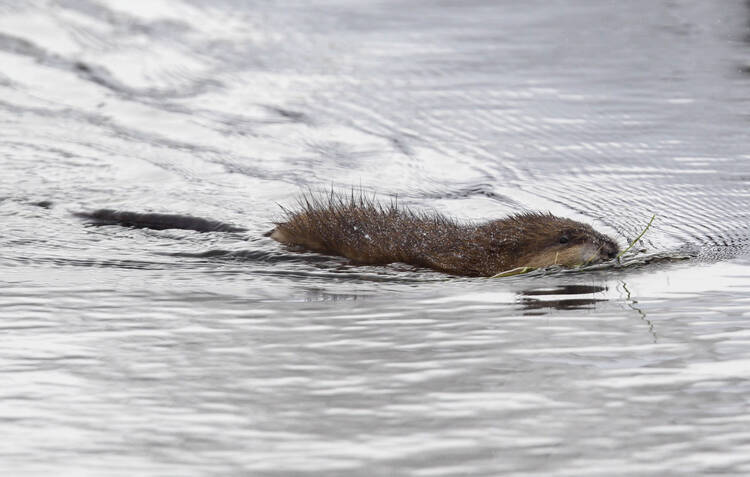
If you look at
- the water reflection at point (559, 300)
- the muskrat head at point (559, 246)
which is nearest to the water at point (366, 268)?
the water reflection at point (559, 300)

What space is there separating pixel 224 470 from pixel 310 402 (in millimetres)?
742

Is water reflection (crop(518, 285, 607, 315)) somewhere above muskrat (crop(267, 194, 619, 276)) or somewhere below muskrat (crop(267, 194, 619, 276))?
below

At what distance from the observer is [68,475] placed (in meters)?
4.14

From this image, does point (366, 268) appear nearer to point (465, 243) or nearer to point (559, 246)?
point (465, 243)

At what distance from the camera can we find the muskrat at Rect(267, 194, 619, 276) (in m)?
7.48

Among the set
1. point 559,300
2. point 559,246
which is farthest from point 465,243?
point 559,300

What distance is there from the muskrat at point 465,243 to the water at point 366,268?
0.13 meters

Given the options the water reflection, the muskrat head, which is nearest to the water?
the water reflection

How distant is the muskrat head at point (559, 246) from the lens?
7516 millimetres

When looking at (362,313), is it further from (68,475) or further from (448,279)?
(68,475)

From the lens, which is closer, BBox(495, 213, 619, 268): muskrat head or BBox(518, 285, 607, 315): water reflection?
BBox(518, 285, 607, 315): water reflection

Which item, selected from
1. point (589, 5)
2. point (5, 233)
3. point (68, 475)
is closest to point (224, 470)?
point (68, 475)

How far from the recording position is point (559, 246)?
24.7 feet

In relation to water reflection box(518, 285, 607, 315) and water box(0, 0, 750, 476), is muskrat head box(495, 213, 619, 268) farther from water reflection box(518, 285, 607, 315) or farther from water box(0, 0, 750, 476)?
water reflection box(518, 285, 607, 315)
